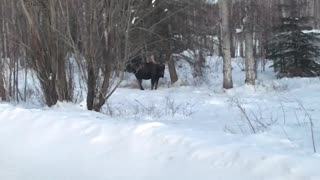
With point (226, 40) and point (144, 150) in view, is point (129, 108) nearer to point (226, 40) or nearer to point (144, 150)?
point (144, 150)

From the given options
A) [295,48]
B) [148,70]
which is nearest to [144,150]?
[148,70]

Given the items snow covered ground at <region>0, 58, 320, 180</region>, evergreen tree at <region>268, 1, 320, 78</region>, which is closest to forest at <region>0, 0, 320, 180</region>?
snow covered ground at <region>0, 58, 320, 180</region>

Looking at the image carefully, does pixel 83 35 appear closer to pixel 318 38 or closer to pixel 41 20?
pixel 41 20

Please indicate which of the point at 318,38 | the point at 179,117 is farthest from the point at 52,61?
the point at 318,38

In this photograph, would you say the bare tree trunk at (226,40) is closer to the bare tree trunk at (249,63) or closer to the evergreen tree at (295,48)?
the bare tree trunk at (249,63)

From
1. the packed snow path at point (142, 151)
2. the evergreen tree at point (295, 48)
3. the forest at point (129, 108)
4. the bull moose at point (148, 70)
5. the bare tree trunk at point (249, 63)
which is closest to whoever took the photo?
the packed snow path at point (142, 151)

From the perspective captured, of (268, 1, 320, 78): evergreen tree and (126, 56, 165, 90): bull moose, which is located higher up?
(268, 1, 320, 78): evergreen tree

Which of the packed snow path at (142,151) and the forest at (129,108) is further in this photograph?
the forest at (129,108)

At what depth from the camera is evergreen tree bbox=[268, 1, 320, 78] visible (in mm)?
29984

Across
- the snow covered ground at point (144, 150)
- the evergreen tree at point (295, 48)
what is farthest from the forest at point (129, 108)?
the evergreen tree at point (295, 48)

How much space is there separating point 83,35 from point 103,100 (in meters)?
1.77

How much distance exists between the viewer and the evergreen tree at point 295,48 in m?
30.0

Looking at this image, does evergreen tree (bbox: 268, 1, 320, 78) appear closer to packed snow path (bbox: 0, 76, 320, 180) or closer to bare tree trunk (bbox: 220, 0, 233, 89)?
bare tree trunk (bbox: 220, 0, 233, 89)

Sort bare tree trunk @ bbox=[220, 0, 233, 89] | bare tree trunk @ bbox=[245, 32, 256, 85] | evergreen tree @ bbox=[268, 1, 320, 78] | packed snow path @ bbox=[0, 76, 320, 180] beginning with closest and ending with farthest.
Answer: packed snow path @ bbox=[0, 76, 320, 180] → bare tree trunk @ bbox=[220, 0, 233, 89] → bare tree trunk @ bbox=[245, 32, 256, 85] → evergreen tree @ bbox=[268, 1, 320, 78]
